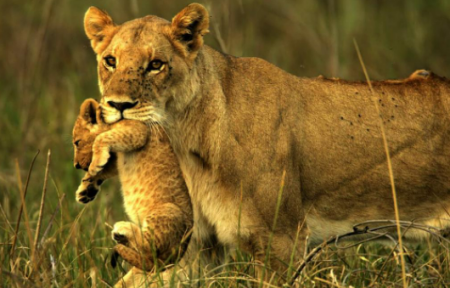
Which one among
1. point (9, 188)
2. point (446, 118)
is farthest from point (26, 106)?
point (446, 118)

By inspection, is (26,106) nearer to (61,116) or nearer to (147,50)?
(61,116)

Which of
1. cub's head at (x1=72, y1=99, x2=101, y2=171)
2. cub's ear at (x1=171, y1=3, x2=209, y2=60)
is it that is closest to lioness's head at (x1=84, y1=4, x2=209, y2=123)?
cub's ear at (x1=171, y1=3, x2=209, y2=60)

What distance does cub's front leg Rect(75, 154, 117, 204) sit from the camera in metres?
4.80

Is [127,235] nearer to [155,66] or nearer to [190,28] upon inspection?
[155,66]

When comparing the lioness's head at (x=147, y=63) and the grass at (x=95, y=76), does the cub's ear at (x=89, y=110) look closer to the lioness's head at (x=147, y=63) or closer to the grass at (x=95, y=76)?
the lioness's head at (x=147, y=63)

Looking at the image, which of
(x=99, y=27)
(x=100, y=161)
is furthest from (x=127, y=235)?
(x=99, y=27)

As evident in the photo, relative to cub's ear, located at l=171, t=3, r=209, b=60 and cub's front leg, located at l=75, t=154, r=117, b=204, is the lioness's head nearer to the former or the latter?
cub's ear, located at l=171, t=3, r=209, b=60

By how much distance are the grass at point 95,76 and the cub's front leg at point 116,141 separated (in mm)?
383

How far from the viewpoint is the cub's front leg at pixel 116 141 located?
4574 mm

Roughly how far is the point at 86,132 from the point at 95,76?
481cm

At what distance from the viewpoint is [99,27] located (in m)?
5.19

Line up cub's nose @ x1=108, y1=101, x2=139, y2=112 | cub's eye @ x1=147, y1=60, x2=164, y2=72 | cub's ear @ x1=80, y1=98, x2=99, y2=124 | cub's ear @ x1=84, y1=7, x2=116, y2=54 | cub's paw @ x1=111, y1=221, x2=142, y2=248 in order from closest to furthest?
1. cub's paw @ x1=111, y1=221, x2=142, y2=248
2. cub's nose @ x1=108, y1=101, x2=139, y2=112
3. cub's eye @ x1=147, y1=60, x2=164, y2=72
4. cub's ear @ x1=80, y1=98, x2=99, y2=124
5. cub's ear @ x1=84, y1=7, x2=116, y2=54

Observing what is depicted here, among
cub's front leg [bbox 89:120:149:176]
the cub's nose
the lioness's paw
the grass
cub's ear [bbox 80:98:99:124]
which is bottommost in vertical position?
the grass

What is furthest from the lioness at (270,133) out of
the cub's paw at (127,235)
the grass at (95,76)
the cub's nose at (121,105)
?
the cub's paw at (127,235)
